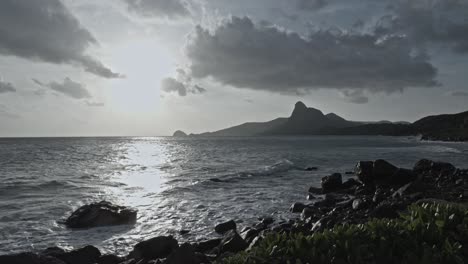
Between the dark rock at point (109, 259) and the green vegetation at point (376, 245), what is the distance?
6.99 metres

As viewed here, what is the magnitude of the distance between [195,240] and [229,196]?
970 centimetres

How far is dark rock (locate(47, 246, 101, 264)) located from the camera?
11.0m

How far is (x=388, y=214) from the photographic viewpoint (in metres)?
12.9

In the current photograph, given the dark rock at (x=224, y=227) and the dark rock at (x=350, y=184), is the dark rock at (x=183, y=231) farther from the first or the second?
the dark rock at (x=350, y=184)

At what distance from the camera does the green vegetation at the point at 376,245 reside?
18.1 feet

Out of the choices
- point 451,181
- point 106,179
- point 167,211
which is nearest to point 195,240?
point 167,211

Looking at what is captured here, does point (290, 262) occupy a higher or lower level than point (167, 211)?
higher

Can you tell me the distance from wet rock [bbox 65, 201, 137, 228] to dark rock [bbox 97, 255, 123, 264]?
198 inches

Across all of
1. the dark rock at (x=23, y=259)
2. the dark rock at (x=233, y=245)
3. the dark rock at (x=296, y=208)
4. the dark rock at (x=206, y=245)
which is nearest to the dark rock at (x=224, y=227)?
the dark rock at (x=206, y=245)

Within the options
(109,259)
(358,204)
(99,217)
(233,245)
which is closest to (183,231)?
(109,259)

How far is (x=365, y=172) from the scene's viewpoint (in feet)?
86.6

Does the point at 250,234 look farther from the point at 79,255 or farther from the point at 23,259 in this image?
the point at 23,259

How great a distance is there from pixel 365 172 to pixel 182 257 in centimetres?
2085

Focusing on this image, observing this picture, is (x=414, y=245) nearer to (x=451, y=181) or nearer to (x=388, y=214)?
(x=388, y=214)
